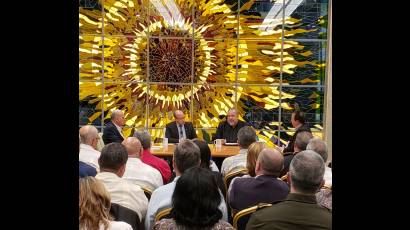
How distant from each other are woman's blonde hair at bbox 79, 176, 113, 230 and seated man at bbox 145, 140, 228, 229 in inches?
21.8

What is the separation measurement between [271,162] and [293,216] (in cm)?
77

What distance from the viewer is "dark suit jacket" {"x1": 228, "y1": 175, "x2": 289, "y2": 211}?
282 cm

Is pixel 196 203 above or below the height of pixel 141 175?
above

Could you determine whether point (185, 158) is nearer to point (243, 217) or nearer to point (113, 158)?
point (113, 158)

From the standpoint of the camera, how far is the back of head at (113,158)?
2969 millimetres

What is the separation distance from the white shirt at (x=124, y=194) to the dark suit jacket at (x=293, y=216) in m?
0.91

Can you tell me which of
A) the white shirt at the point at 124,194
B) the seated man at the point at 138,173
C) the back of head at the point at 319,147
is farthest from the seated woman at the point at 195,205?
the back of head at the point at 319,147

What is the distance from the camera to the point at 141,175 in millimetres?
3574

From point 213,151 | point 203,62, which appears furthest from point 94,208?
point 203,62
